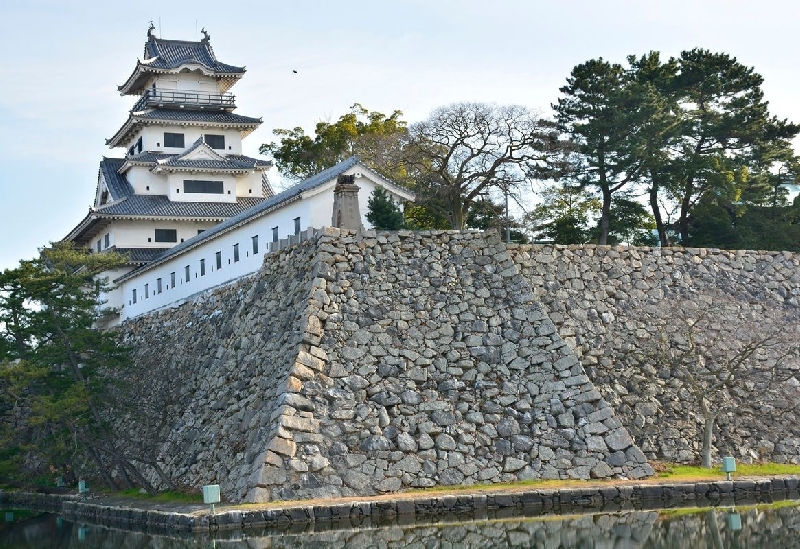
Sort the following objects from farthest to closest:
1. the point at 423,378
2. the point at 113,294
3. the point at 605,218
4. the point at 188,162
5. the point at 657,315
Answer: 1. the point at 188,162
2. the point at 113,294
3. the point at 605,218
4. the point at 657,315
5. the point at 423,378

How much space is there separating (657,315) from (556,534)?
11.8 m

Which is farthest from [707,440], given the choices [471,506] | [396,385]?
[396,385]

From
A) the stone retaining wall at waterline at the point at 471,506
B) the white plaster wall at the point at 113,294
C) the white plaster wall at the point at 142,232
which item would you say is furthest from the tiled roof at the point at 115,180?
the stone retaining wall at waterline at the point at 471,506

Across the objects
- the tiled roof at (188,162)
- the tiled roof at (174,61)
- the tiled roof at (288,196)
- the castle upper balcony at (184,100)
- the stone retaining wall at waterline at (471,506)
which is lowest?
the stone retaining wall at waterline at (471,506)

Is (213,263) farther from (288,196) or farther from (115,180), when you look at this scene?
(115,180)

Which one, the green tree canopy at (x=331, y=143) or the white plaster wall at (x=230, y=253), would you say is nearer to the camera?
the white plaster wall at (x=230, y=253)

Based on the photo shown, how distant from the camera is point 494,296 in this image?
100ft

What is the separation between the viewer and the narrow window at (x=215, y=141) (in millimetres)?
53062

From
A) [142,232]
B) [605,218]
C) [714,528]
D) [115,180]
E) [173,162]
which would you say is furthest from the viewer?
[115,180]

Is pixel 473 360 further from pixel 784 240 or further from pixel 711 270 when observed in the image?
pixel 784 240

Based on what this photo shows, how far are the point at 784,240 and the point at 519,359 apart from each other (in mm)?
15139

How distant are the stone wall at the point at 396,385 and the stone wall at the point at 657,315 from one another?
1.90 metres

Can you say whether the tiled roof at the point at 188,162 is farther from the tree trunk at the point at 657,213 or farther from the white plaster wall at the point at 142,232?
the tree trunk at the point at 657,213

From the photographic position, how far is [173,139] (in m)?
52.8
